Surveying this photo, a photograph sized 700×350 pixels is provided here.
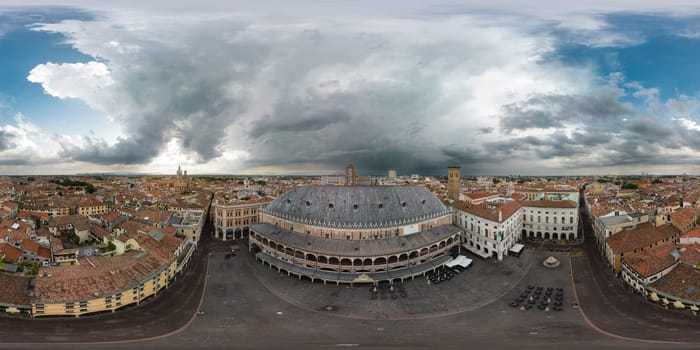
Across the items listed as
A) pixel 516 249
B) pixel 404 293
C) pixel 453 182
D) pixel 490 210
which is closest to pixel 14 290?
pixel 404 293

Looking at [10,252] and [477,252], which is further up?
[10,252]

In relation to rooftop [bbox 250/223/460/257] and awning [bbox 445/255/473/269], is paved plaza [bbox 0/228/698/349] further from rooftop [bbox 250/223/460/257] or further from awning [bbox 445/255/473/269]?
rooftop [bbox 250/223/460/257]

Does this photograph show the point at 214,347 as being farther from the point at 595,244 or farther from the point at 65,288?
the point at 595,244

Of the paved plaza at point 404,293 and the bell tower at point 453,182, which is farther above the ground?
the bell tower at point 453,182

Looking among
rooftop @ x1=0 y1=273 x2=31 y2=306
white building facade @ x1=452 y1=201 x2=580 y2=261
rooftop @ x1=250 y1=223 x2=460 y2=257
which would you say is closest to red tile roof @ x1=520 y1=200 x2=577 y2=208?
white building facade @ x1=452 y1=201 x2=580 y2=261

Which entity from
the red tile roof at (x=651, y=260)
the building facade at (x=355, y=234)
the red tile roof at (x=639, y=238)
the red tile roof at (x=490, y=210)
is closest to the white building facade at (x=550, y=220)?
the red tile roof at (x=490, y=210)

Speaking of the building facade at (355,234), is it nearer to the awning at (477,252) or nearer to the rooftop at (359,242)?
the rooftop at (359,242)

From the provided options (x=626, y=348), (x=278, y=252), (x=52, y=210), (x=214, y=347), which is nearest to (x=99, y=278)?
(x=214, y=347)

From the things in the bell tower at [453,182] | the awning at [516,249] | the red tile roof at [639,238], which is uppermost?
the bell tower at [453,182]

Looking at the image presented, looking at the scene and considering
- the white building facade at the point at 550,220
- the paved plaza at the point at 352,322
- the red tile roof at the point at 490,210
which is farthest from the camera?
the white building facade at the point at 550,220

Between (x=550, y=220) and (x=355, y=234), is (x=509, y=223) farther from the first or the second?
(x=355, y=234)
